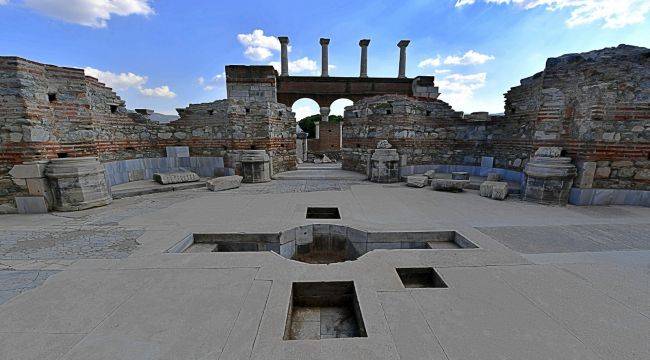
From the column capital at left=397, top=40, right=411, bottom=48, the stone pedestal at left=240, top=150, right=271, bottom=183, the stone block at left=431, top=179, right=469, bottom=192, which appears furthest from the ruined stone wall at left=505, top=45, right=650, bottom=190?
the column capital at left=397, top=40, right=411, bottom=48

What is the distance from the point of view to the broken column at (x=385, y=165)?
8.30 meters

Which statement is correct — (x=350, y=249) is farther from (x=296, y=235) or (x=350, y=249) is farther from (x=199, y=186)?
(x=199, y=186)

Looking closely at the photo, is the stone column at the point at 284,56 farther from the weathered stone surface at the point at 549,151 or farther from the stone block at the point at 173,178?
the weathered stone surface at the point at 549,151

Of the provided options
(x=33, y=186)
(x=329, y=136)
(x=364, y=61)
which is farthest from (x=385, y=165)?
(x=364, y=61)

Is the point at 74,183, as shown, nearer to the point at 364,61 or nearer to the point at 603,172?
the point at 603,172

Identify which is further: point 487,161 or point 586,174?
point 487,161

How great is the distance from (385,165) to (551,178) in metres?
4.11

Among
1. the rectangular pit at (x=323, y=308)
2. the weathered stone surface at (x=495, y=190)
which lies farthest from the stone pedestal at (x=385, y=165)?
the rectangular pit at (x=323, y=308)

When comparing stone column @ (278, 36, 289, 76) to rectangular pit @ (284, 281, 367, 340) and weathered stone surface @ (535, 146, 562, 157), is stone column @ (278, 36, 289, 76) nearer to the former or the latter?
weathered stone surface @ (535, 146, 562, 157)

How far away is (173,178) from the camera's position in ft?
25.3

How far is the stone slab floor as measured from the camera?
1.87 meters

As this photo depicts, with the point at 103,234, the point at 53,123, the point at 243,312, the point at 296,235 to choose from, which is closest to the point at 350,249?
the point at 296,235

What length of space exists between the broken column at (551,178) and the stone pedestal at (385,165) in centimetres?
347

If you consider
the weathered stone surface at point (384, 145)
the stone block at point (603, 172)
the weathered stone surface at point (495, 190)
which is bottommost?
the weathered stone surface at point (495, 190)
